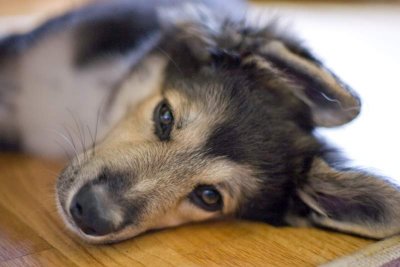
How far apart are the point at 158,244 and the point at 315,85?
75cm

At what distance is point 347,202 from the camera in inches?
80.0

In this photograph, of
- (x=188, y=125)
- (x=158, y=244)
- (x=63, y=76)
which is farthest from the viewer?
(x=63, y=76)

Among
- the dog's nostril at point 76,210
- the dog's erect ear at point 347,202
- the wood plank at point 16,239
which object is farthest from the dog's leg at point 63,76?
the dog's erect ear at point 347,202

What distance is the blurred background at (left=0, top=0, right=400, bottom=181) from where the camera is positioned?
2.58 m

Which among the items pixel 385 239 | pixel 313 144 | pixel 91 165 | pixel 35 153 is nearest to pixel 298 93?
pixel 313 144

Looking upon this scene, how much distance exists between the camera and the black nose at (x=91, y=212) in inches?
66.9

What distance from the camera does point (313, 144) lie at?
84.4 inches

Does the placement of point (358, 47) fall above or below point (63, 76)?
above

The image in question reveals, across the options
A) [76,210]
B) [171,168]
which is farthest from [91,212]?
[171,168]

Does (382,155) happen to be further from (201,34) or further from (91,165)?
(91,165)

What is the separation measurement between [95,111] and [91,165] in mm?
664

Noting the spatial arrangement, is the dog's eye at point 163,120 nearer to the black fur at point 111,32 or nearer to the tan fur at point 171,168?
the tan fur at point 171,168

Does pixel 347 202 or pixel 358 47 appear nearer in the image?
pixel 347 202

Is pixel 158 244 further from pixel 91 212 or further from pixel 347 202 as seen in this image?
pixel 347 202
